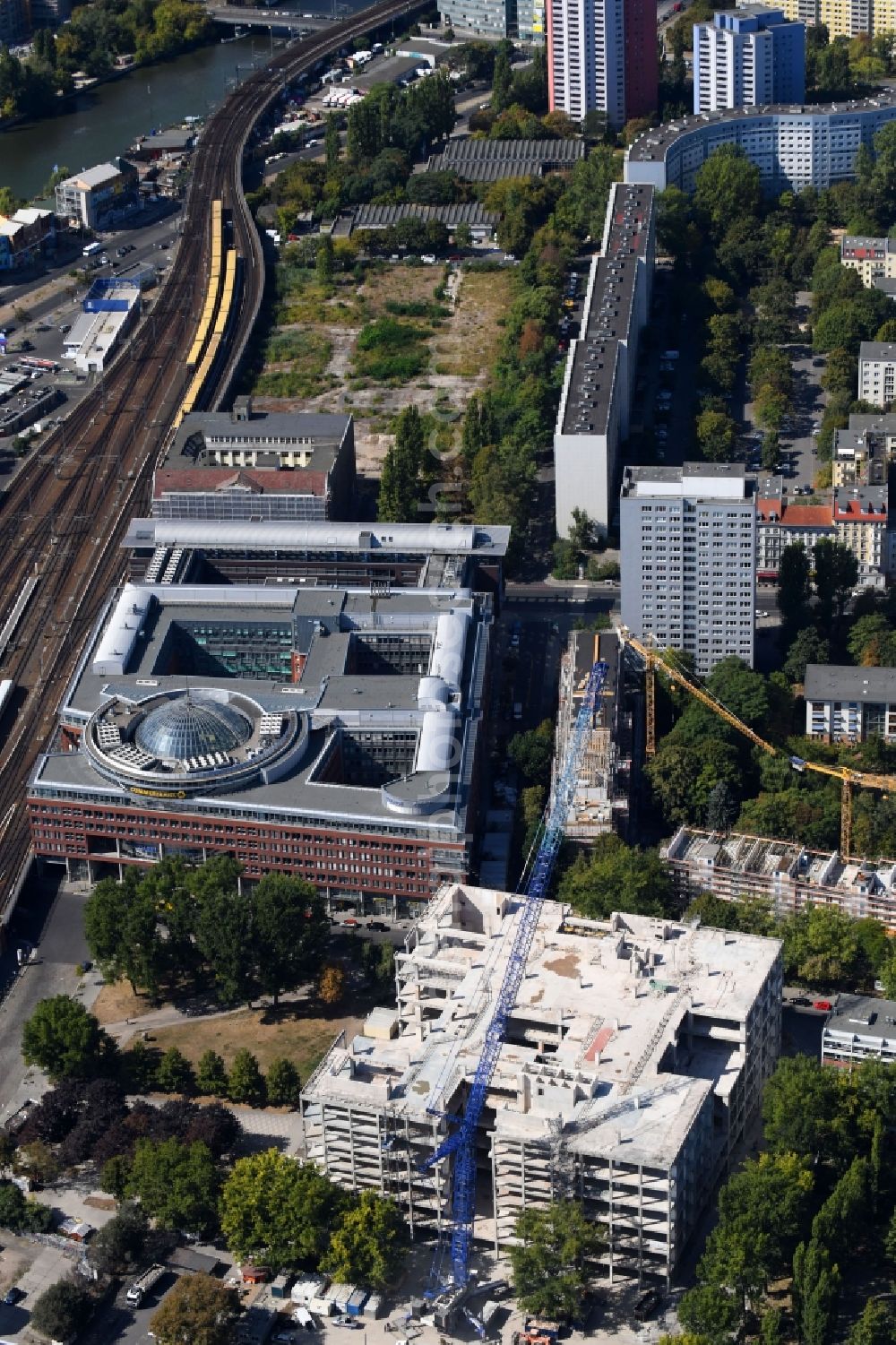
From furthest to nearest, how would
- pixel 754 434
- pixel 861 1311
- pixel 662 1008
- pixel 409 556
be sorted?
pixel 754 434 < pixel 409 556 < pixel 662 1008 < pixel 861 1311

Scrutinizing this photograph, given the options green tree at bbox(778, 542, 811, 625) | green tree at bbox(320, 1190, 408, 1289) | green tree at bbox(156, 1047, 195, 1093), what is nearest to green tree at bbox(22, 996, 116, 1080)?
green tree at bbox(156, 1047, 195, 1093)

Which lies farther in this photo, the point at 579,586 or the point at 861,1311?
the point at 579,586

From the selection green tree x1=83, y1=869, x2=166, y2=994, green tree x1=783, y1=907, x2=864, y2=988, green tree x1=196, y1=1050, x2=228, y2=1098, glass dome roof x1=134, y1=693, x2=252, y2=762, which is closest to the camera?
green tree x1=196, y1=1050, x2=228, y2=1098

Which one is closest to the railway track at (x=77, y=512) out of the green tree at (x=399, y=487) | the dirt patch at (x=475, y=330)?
the dirt patch at (x=475, y=330)

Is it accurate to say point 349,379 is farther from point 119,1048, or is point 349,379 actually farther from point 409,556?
point 119,1048

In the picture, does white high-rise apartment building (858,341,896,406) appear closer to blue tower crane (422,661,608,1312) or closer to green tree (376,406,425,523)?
green tree (376,406,425,523)

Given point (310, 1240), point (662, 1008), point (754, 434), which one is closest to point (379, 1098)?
point (310, 1240)

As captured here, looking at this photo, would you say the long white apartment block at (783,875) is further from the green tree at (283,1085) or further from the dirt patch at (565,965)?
the green tree at (283,1085)
